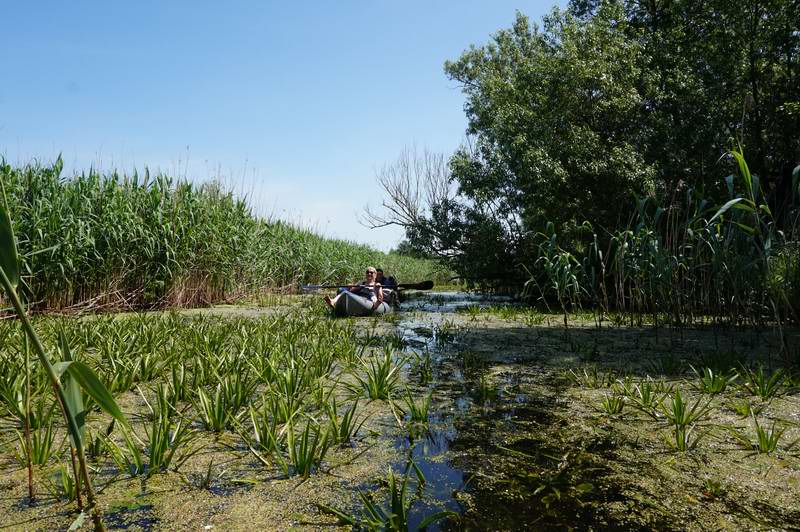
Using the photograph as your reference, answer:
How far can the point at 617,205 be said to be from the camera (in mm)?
11609

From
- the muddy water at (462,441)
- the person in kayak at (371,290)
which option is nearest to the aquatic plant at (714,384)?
the muddy water at (462,441)

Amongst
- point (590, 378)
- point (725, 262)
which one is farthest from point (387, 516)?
point (725, 262)

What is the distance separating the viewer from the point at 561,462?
2.47 m

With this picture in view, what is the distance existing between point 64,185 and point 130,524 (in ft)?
25.6

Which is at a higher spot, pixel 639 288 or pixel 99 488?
pixel 639 288

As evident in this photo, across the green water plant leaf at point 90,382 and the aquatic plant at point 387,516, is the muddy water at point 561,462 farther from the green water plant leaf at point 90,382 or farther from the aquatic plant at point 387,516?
the green water plant leaf at point 90,382

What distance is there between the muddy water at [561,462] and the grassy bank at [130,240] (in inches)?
200

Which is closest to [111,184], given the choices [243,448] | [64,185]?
[64,185]

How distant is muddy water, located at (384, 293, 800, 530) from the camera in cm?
200

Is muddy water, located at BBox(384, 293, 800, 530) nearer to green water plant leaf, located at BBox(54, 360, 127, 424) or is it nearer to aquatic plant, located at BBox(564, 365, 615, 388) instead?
aquatic plant, located at BBox(564, 365, 615, 388)

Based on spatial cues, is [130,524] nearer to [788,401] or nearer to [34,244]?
[788,401]

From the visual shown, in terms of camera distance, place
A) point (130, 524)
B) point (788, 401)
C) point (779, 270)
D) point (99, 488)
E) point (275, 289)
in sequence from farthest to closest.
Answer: point (275, 289)
point (779, 270)
point (788, 401)
point (99, 488)
point (130, 524)

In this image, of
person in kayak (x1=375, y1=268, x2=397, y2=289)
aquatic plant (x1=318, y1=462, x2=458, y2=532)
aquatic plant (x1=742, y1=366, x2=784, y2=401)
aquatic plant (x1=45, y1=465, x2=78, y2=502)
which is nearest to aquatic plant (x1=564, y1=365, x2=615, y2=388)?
aquatic plant (x1=742, y1=366, x2=784, y2=401)

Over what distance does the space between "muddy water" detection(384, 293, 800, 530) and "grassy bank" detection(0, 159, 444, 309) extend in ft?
16.7
